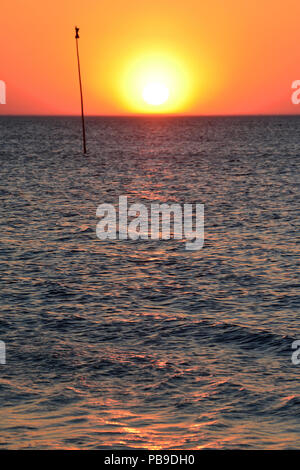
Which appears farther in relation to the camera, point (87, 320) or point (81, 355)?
point (87, 320)

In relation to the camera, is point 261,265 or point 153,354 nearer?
point 153,354

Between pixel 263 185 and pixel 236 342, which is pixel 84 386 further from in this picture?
pixel 263 185

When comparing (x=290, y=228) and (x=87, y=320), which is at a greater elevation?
(x=290, y=228)

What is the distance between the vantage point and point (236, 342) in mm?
18859

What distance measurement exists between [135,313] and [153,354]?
3.77 metres

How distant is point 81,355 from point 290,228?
2171 cm

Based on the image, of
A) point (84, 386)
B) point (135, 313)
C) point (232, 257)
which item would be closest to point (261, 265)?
Result: point (232, 257)

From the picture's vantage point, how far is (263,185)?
200 ft

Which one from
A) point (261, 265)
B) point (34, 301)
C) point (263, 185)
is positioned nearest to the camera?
point (34, 301)
